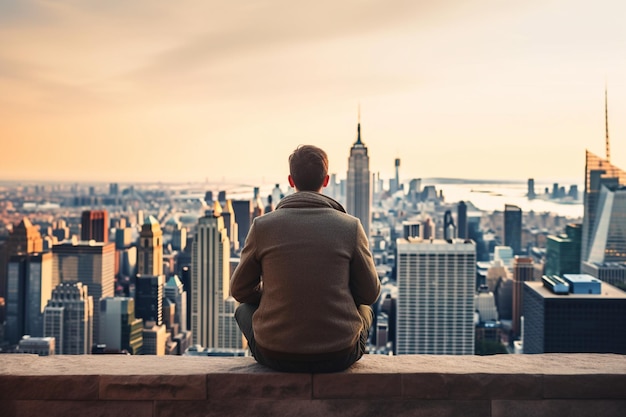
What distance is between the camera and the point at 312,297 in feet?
4.28

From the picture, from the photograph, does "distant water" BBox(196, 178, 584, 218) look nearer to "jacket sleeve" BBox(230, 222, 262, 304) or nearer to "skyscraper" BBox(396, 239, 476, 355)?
"skyscraper" BBox(396, 239, 476, 355)

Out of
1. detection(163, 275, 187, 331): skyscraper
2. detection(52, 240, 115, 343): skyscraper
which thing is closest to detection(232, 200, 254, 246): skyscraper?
detection(163, 275, 187, 331): skyscraper

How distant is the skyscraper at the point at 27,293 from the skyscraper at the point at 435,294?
11054 millimetres

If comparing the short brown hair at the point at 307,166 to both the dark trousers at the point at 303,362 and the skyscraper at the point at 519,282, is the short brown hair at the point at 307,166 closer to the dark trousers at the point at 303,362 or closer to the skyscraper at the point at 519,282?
the dark trousers at the point at 303,362

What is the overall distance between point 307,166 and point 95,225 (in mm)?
22671

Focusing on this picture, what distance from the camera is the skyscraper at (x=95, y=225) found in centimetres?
2122

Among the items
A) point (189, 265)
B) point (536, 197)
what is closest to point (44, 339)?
point (189, 265)

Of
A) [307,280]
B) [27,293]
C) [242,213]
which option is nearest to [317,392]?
[307,280]

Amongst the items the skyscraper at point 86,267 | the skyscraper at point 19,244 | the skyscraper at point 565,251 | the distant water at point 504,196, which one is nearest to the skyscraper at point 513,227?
the distant water at point 504,196

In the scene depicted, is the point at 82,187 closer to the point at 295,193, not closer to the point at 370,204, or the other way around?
the point at 370,204

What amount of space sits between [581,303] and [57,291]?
15030 millimetres

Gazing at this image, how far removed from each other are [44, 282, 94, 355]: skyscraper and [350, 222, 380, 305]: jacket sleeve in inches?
705

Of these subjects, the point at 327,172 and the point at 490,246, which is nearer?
the point at 327,172

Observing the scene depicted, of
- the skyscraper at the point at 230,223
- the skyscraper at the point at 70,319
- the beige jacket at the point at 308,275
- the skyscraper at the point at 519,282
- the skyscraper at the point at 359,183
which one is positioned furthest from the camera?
the skyscraper at the point at 359,183
